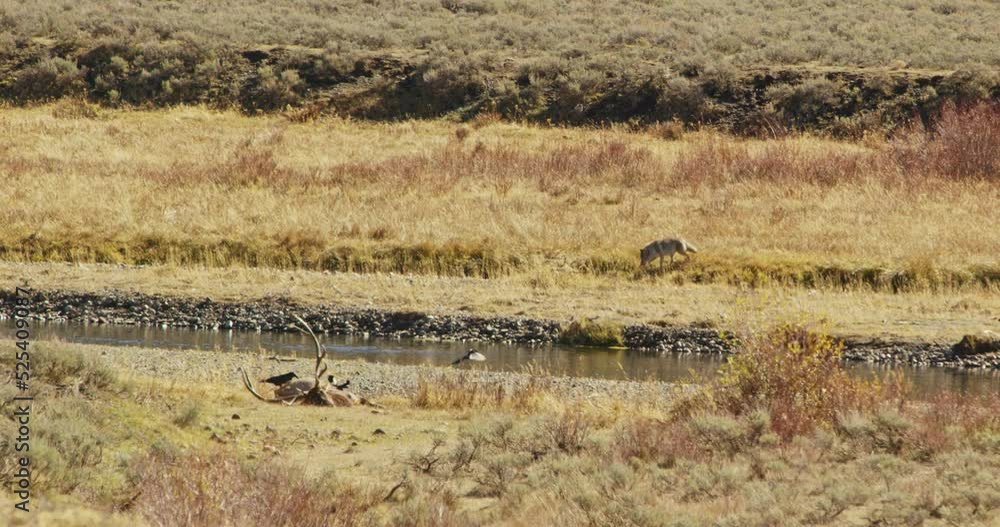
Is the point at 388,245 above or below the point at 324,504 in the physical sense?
below

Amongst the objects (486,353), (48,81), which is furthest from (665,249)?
(48,81)

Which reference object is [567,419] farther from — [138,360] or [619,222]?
[619,222]

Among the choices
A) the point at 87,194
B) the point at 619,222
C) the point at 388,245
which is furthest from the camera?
the point at 87,194

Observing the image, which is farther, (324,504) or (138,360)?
(138,360)

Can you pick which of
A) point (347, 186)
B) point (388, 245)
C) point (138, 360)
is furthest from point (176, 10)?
point (138, 360)

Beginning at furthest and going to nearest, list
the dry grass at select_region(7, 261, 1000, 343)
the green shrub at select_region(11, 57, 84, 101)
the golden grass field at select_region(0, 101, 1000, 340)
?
the green shrub at select_region(11, 57, 84, 101) → the golden grass field at select_region(0, 101, 1000, 340) → the dry grass at select_region(7, 261, 1000, 343)

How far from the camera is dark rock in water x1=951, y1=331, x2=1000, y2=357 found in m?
20.5

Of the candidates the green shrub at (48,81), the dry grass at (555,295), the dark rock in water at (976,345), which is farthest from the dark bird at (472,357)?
the green shrub at (48,81)

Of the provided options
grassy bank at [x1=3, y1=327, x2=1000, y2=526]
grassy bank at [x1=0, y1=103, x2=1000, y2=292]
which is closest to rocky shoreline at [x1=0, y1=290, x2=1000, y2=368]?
grassy bank at [x1=0, y1=103, x2=1000, y2=292]

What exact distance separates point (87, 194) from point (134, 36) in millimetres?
26507

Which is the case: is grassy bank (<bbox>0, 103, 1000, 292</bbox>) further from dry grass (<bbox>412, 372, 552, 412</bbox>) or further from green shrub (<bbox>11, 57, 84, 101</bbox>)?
dry grass (<bbox>412, 372, 552, 412</bbox>)

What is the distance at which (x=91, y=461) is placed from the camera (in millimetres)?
8906

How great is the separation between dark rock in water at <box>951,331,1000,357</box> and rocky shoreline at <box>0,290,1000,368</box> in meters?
0.10

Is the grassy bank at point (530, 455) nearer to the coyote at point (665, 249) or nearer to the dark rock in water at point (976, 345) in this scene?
the dark rock in water at point (976, 345)
